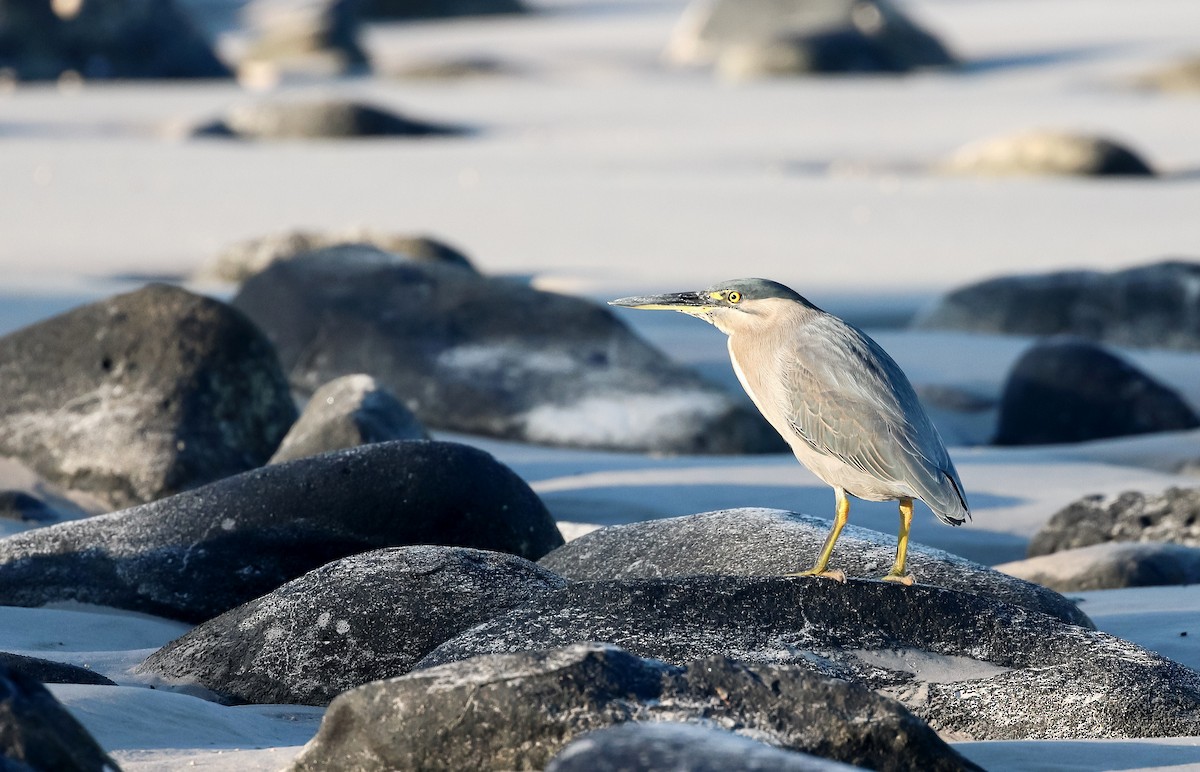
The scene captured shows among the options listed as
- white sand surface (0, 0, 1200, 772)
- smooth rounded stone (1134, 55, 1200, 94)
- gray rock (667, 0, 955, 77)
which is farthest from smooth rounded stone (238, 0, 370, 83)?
smooth rounded stone (1134, 55, 1200, 94)

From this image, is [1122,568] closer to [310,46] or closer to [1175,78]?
[1175,78]

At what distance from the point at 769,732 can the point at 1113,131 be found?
1756 cm

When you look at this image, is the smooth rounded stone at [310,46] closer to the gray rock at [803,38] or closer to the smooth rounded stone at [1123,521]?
the gray rock at [803,38]

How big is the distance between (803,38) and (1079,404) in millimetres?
18331

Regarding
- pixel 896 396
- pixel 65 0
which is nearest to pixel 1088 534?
pixel 896 396

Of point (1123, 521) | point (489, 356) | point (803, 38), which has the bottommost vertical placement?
point (1123, 521)

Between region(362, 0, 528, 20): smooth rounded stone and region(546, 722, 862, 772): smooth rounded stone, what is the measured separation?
34.3m

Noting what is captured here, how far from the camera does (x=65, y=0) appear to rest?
27531mm

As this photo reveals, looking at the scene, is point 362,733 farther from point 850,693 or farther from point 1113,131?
point 1113,131

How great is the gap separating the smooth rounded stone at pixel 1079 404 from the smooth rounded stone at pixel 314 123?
1175 cm

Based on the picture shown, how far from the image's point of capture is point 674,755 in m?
2.65

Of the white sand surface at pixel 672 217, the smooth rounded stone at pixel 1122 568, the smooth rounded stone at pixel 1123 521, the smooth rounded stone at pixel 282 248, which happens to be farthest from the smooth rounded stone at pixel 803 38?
the smooth rounded stone at pixel 1122 568

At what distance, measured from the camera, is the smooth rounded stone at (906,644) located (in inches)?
149

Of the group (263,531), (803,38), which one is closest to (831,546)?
(263,531)
